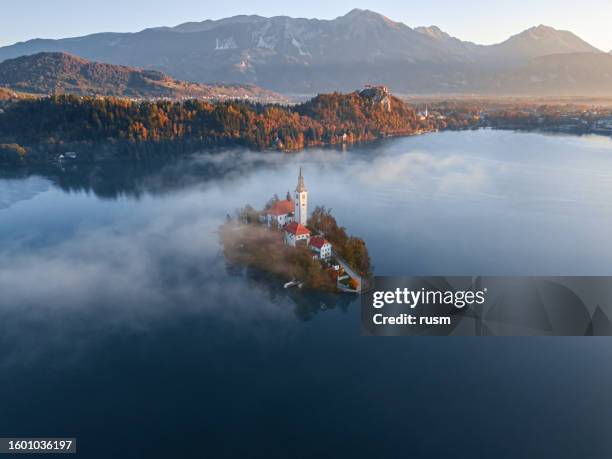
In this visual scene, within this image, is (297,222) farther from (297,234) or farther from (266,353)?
(266,353)

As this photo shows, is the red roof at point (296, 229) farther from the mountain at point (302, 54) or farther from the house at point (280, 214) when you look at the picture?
the mountain at point (302, 54)

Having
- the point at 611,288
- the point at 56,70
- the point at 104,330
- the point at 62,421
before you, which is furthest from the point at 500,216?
the point at 56,70

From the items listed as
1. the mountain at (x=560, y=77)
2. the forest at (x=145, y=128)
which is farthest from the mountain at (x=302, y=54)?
the forest at (x=145, y=128)

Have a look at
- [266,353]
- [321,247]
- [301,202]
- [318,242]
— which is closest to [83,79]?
[301,202]

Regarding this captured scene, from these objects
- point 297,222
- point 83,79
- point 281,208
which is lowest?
point 297,222

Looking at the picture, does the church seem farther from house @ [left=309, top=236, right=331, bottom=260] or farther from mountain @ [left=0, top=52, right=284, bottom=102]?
mountain @ [left=0, top=52, right=284, bottom=102]
